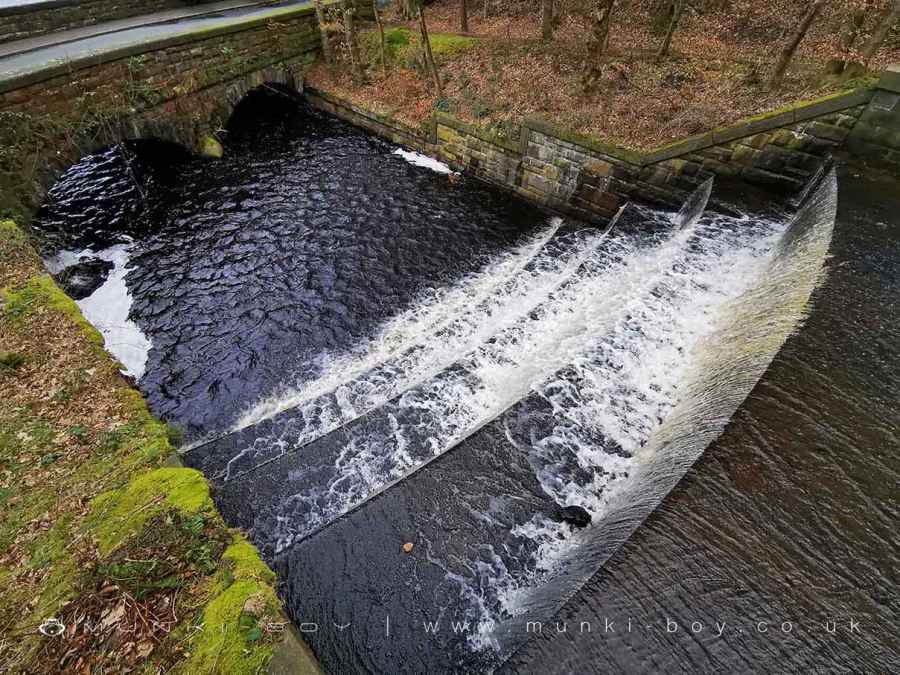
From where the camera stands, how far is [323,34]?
60.4ft

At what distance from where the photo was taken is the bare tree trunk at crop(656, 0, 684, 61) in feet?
45.0

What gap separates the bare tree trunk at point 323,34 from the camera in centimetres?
1805

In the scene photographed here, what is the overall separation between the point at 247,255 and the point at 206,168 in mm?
5938

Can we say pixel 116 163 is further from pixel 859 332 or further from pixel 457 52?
pixel 859 332

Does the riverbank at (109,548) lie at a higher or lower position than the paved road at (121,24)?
lower

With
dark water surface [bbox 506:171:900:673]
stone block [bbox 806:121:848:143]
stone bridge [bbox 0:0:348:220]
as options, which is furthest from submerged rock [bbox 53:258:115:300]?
stone block [bbox 806:121:848:143]

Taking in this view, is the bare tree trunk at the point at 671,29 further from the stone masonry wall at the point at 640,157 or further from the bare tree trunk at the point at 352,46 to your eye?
the bare tree trunk at the point at 352,46

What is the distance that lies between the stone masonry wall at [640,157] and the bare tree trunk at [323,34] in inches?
285

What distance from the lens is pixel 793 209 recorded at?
10.7m

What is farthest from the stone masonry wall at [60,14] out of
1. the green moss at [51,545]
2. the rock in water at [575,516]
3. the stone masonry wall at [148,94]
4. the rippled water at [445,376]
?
the rock in water at [575,516]

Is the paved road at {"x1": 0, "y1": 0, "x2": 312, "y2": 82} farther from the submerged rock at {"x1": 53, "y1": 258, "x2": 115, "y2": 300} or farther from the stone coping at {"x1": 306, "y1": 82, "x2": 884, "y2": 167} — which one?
the stone coping at {"x1": 306, "y1": 82, "x2": 884, "y2": 167}

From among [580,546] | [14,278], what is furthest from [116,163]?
[580,546]

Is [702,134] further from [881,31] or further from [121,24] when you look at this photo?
[121,24]

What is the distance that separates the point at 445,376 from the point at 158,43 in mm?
14300
